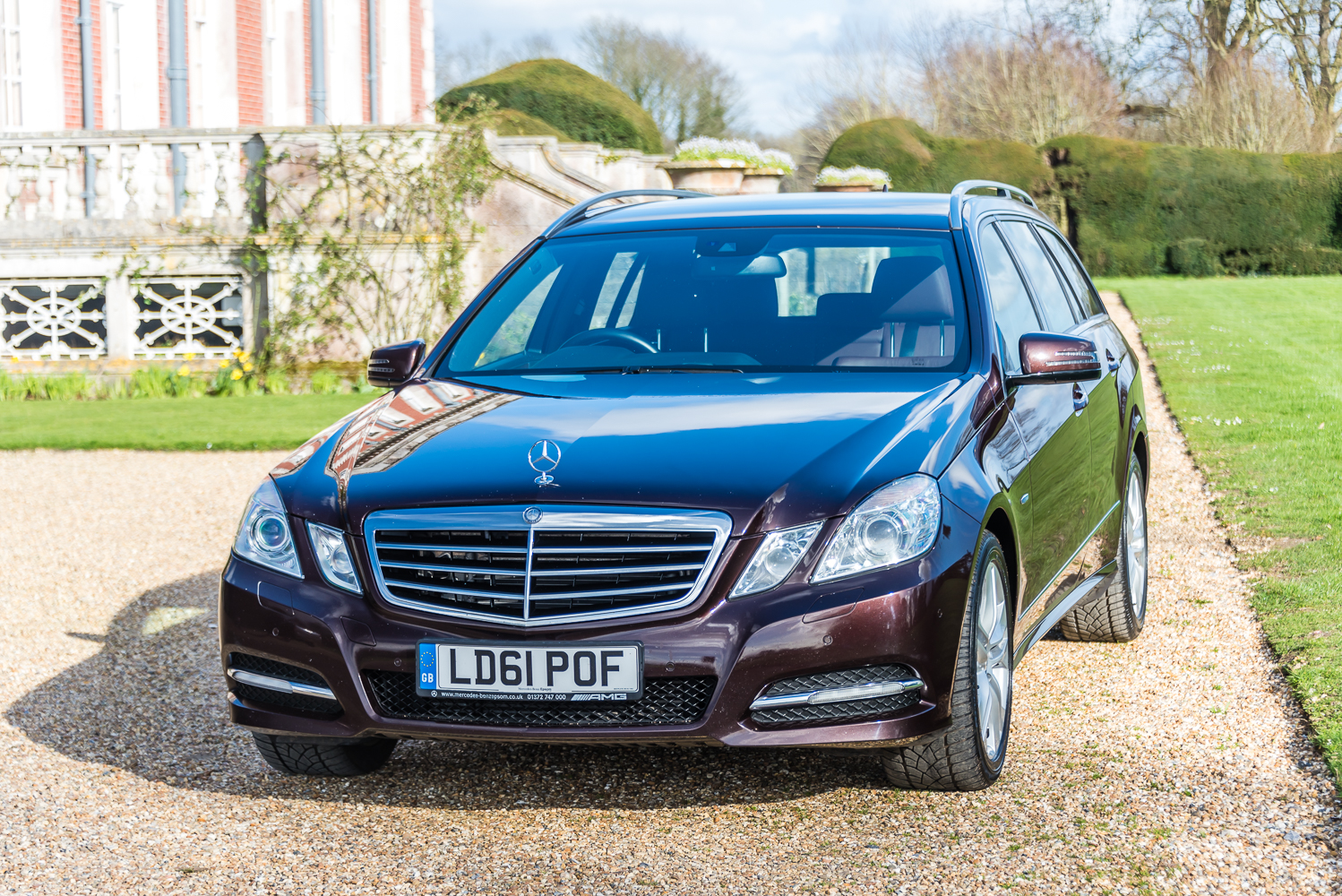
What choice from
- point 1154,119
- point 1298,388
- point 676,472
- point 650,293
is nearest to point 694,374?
point 650,293

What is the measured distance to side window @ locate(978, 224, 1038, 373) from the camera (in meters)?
4.61

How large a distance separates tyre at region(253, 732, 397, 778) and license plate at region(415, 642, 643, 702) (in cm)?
69

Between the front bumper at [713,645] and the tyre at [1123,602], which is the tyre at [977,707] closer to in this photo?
the front bumper at [713,645]

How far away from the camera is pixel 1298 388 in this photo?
13.5 metres

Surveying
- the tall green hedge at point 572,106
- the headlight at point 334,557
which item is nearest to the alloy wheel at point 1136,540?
the headlight at point 334,557

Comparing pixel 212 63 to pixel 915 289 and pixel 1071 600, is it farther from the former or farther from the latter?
pixel 1071 600

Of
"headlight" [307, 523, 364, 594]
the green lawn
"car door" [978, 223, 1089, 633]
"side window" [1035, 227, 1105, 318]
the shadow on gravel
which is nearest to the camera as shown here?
"headlight" [307, 523, 364, 594]

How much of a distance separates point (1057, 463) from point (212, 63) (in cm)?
2197

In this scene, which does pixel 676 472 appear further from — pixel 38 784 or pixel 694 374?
pixel 38 784

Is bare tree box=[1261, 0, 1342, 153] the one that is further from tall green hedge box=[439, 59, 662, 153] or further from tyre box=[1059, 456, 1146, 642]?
tyre box=[1059, 456, 1146, 642]

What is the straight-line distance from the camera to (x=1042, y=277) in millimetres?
5621

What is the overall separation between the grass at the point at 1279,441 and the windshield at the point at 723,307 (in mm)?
1768

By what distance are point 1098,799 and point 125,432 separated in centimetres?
1013

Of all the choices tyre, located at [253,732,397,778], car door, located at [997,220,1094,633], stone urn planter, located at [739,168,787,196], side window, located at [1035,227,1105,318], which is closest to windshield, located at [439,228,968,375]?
car door, located at [997,220,1094,633]
